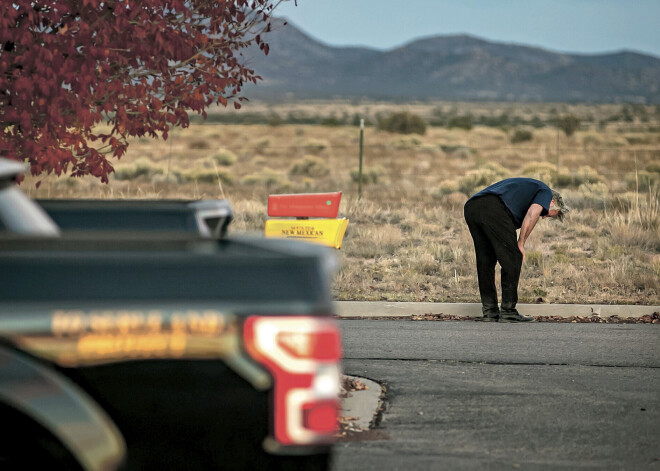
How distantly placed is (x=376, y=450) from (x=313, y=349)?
327cm

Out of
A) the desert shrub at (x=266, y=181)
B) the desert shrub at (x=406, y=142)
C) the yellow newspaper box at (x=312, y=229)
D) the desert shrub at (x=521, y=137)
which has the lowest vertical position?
the desert shrub at (x=266, y=181)

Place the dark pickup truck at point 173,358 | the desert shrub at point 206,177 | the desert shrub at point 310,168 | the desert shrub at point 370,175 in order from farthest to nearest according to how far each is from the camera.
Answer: the desert shrub at point 310,168 → the desert shrub at point 206,177 → the desert shrub at point 370,175 → the dark pickup truck at point 173,358

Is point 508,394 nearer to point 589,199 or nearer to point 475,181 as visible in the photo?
point 589,199

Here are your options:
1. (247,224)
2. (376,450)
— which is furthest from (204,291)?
(247,224)

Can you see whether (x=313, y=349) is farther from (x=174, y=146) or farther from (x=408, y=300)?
(x=174, y=146)

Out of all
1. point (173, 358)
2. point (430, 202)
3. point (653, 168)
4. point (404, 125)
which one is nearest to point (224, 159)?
point (653, 168)

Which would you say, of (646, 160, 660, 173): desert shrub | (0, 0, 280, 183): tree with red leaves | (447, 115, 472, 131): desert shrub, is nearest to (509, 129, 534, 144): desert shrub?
(447, 115, 472, 131): desert shrub

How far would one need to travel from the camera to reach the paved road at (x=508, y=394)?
591cm

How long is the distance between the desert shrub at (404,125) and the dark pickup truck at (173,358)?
64.4 meters

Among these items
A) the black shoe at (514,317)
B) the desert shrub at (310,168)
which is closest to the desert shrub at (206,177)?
the desert shrub at (310,168)

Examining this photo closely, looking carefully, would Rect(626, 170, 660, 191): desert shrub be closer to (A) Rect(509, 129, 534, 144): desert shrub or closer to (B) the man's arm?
(B) the man's arm

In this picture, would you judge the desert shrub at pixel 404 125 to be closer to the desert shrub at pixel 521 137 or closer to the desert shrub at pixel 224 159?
the desert shrub at pixel 521 137

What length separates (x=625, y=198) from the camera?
86.2ft

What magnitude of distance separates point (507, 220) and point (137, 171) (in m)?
29.2
